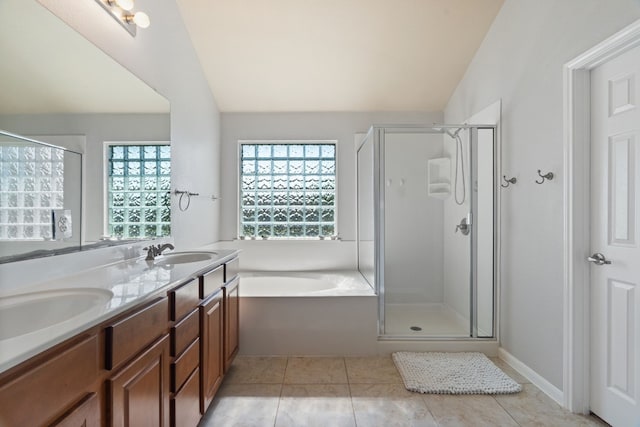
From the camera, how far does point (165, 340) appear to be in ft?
4.30

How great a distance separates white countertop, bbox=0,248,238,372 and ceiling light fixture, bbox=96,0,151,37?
140 cm

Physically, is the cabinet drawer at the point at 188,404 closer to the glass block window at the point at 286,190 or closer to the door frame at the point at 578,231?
the door frame at the point at 578,231

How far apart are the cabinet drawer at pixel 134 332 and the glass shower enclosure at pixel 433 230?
1852 mm

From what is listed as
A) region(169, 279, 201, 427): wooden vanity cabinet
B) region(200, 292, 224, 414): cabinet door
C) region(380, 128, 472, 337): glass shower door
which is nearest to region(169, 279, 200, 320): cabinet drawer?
region(169, 279, 201, 427): wooden vanity cabinet

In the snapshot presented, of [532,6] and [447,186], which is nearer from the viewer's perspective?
[532,6]

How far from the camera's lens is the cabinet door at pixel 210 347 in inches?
66.0

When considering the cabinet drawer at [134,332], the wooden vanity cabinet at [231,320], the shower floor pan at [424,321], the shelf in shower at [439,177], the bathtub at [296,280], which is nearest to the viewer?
the cabinet drawer at [134,332]

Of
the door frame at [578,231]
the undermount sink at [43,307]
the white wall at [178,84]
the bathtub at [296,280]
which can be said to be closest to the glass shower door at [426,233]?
the bathtub at [296,280]

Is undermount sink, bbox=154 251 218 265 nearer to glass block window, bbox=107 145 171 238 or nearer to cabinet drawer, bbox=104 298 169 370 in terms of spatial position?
glass block window, bbox=107 145 171 238

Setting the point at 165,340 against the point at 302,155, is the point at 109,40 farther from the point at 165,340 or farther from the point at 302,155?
the point at 302,155

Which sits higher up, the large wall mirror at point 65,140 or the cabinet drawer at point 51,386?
the large wall mirror at point 65,140

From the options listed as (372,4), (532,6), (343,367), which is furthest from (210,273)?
(532,6)

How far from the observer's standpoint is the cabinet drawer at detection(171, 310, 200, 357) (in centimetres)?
138

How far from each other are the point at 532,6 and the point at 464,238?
5.91 ft
